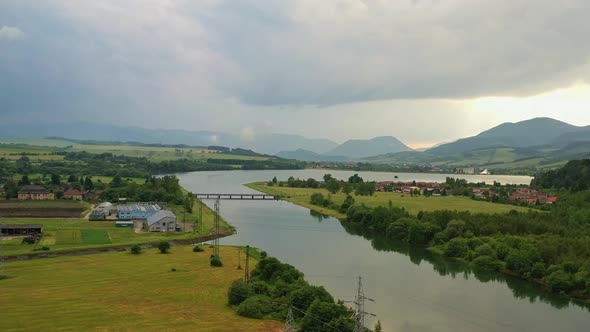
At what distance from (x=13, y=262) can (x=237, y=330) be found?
14.9 metres

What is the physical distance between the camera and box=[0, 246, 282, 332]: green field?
1555 cm

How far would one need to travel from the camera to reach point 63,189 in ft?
174

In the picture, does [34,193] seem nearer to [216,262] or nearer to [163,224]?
[163,224]

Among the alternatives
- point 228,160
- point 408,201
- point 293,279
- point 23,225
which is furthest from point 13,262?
point 228,160

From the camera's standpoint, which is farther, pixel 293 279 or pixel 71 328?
pixel 293 279

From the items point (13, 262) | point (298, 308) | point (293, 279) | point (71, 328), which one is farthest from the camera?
point (13, 262)

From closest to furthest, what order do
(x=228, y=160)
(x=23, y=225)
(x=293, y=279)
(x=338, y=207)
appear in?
(x=293, y=279), (x=23, y=225), (x=338, y=207), (x=228, y=160)

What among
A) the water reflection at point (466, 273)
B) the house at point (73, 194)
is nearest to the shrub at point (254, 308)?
the water reflection at point (466, 273)

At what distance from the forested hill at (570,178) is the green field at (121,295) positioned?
152 feet

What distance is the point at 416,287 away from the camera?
22406 millimetres

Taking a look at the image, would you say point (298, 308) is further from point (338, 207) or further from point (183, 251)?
point (338, 207)

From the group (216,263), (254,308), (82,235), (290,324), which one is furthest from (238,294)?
(82,235)

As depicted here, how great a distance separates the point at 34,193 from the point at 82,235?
782 inches

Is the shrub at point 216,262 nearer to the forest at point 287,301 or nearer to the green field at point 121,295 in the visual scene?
the green field at point 121,295
